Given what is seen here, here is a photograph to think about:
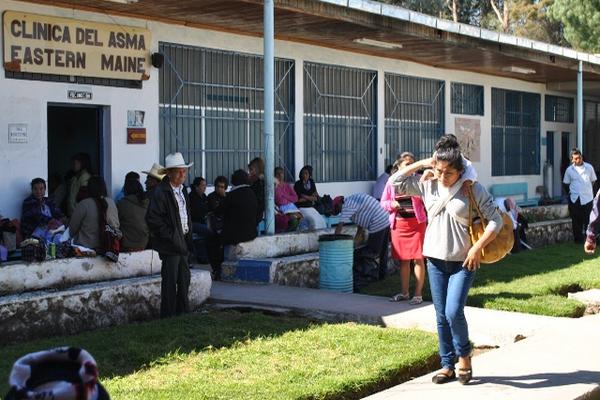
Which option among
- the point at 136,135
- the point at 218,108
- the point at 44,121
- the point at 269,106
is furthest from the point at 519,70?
the point at 44,121

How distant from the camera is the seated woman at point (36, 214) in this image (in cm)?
1137

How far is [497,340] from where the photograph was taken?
8383 millimetres

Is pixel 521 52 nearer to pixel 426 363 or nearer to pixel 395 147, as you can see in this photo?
pixel 395 147

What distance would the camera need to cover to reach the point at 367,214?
37.1ft

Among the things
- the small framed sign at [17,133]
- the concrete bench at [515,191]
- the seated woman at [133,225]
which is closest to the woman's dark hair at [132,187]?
the seated woman at [133,225]

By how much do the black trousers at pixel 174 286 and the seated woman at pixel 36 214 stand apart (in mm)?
2874

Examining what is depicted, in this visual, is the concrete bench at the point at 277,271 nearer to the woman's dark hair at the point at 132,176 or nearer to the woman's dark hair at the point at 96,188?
the woman's dark hair at the point at 132,176

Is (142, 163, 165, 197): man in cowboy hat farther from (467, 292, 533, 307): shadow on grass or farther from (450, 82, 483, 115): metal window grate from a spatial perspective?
(450, 82, 483, 115): metal window grate

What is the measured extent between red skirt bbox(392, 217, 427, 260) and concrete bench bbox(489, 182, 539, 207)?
1212 cm

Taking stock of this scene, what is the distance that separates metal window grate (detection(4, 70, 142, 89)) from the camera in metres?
11.6

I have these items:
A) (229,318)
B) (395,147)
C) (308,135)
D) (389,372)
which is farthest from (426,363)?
(395,147)

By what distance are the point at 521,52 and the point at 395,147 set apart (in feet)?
10.1

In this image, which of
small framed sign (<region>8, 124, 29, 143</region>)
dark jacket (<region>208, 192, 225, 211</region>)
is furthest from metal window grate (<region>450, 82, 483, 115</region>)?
small framed sign (<region>8, 124, 29, 143</region>)

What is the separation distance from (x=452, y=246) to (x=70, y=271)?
427 cm
